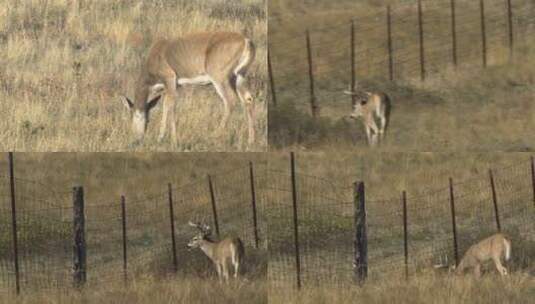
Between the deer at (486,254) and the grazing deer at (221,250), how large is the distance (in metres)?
2.74

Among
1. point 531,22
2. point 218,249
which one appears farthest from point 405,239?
point 531,22

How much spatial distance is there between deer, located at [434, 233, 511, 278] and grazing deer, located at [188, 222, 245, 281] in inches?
108

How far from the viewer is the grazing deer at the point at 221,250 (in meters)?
20.6

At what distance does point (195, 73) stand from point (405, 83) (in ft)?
14.0

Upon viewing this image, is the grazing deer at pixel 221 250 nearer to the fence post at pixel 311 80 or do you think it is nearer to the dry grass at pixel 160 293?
the dry grass at pixel 160 293

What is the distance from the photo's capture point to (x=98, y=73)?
74.5ft

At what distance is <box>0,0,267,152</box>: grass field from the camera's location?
2131cm

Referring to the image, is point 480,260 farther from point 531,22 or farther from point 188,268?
point 531,22

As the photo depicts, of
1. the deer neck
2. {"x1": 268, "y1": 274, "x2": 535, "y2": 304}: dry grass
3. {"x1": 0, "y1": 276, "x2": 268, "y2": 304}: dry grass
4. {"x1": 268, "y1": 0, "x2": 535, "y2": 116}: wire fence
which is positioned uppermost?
{"x1": 268, "y1": 0, "x2": 535, "y2": 116}: wire fence

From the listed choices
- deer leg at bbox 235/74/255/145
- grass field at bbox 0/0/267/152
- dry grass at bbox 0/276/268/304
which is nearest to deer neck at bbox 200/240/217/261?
dry grass at bbox 0/276/268/304

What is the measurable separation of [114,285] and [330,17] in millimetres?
7270

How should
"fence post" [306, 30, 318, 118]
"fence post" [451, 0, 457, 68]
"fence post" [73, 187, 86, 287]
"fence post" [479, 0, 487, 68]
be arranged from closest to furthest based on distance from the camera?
"fence post" [73, 187, 86, 287] → "fence post" [306, 30, 318, 118] → "fence post" [479, 0, 487, 68] → "fence post" [451, 0, 457, 68]

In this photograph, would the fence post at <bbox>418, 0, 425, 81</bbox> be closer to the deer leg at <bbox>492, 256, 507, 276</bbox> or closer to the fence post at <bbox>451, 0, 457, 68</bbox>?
the fence post at <bbox>451, 0, 457, 68</bbox>

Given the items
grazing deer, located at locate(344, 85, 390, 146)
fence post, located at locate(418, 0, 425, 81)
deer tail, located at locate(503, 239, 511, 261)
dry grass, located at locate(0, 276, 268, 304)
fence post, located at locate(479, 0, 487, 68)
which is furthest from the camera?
fence post, located at locate(479, 0, 487, 68)
